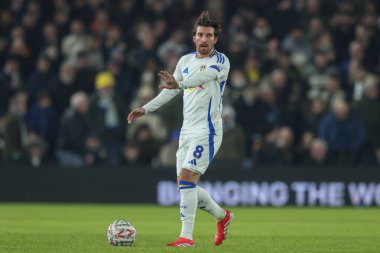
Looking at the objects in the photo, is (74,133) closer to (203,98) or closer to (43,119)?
(43,119)

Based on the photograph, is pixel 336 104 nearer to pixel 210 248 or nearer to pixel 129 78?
pixel 129 78

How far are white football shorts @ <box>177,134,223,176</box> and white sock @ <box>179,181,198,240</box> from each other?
194 millimetres

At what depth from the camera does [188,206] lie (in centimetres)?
1188

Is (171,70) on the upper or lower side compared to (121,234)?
upper

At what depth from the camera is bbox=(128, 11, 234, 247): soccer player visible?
11883 mm

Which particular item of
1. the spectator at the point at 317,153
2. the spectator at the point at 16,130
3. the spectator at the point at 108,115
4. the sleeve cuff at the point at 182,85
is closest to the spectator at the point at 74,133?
the spectator at the point at 108,115

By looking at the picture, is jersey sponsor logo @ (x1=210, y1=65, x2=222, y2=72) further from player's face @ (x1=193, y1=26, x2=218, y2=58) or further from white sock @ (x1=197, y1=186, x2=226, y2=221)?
white sock @ (x1=197, y1=186, x2=226, y2=221)

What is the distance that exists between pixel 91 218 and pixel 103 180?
14.5 ft

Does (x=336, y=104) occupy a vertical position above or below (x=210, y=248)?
above

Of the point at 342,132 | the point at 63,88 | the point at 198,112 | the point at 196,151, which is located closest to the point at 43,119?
the point at 63,88

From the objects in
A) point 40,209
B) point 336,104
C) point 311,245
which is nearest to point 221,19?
point 336,104

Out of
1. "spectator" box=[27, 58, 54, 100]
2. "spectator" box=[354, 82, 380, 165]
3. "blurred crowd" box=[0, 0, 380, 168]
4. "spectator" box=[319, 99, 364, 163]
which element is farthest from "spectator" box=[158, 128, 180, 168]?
"spectator" box=[354, 82, 380, 165]

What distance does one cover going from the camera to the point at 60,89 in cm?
2291

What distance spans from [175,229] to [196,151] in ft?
12.5
